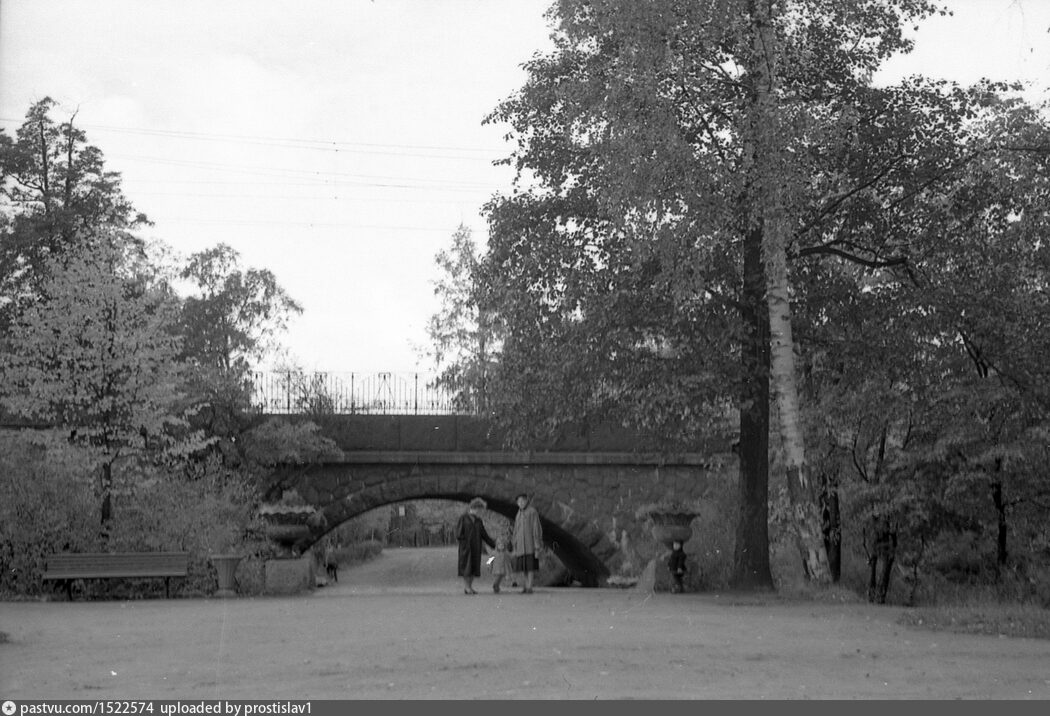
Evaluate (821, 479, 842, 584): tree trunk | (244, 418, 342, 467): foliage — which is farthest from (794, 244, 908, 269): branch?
(244, 418, 342, 467): foliage

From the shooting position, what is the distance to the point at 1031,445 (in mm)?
16953

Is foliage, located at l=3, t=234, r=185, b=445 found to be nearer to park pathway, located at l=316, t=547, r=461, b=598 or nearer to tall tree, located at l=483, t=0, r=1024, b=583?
tall tree, located at l=483, t=0, r=1024, b=583

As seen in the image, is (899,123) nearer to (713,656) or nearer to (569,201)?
(569,201)

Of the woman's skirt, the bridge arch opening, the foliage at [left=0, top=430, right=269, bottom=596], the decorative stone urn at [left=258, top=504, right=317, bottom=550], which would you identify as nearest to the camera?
the foliage at [left=0, top=430, right=269, bottom=596]

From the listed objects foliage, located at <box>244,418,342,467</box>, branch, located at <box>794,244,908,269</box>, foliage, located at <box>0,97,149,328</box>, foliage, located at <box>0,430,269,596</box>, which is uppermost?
foliage, located at <box>0,97,149,328</box>

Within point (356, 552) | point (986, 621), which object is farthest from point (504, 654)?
point (356, 552)

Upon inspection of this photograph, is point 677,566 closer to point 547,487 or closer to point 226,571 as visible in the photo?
point 226,571

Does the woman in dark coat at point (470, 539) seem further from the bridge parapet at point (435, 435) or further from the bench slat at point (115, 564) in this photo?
the bridge parapet at point (435, 435)

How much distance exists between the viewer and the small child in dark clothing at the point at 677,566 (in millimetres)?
19328

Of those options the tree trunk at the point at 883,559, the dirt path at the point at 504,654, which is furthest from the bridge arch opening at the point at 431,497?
the dirt path at the point at 504,654

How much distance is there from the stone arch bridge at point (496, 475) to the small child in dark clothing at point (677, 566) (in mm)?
8871

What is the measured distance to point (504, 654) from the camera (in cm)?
A: 1052

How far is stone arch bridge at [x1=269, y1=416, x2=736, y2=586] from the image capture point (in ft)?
94.1

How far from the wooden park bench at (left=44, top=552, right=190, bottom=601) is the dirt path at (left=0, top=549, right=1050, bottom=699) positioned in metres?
1.90
